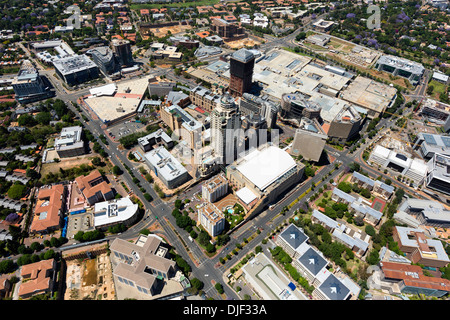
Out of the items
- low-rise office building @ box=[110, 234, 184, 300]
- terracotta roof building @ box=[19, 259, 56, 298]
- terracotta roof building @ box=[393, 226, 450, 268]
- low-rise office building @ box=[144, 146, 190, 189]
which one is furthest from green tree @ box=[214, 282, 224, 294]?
terracotta roof building @ box=[393, 226, 450, 268]

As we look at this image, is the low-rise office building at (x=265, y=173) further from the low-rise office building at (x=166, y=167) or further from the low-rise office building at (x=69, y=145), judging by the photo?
the low-rise office building at (x=69, y=145)

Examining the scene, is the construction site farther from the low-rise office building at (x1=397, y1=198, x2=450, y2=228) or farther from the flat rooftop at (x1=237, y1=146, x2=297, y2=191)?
the low-rise office building at (x1=397, y1=198, x2=450, y2=228)

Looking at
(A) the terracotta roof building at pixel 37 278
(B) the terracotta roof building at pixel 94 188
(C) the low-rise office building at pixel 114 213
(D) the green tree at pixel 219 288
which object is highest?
(B) the terracotta roof building at pixel 94 188

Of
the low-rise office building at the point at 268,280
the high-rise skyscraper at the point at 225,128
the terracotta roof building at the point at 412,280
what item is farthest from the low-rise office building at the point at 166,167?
the terracotta roof building at the point at 412,280

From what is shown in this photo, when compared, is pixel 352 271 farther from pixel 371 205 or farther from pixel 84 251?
pixel 84 251

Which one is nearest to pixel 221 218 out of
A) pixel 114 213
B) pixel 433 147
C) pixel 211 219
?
pixel 211 219

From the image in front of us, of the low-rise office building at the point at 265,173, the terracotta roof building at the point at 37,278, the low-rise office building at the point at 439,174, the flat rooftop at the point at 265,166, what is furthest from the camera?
the low-rise office building at the point at 439,174

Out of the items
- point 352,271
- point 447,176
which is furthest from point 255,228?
point 447,176
